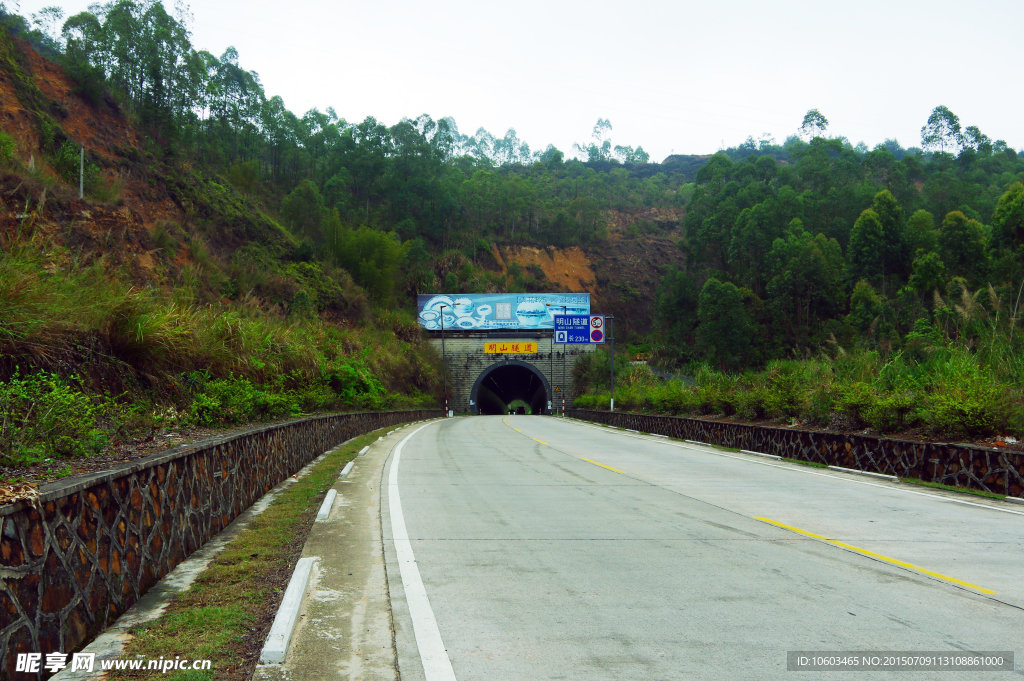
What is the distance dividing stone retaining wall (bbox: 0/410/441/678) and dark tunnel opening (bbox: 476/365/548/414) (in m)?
63.3

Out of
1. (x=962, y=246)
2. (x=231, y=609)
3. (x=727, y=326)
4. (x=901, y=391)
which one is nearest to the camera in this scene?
(x=231, y=609)

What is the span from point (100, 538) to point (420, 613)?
2.13 metres

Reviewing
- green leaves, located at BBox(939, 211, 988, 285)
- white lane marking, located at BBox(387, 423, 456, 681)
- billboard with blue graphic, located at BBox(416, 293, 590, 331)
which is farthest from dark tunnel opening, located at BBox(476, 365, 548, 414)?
white lane marking, located at BBox(387, 423, 456, 681)

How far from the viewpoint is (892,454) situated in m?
12.5

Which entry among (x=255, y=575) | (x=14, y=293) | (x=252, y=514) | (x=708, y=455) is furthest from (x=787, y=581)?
(x=708, y=455)

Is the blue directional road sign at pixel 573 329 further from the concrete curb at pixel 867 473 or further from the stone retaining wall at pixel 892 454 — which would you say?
the concrete curb at pixel 867 473

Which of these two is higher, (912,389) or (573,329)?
(573,329)

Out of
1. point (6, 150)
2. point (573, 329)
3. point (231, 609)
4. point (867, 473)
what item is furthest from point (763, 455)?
point (573, 329)

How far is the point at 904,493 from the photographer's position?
409 inches

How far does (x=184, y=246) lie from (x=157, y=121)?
767 inches

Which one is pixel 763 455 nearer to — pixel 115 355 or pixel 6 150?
pixel 115 355

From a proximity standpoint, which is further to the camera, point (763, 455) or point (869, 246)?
point (869, 246)

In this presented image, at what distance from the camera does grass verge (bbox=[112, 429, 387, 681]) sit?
3890mm

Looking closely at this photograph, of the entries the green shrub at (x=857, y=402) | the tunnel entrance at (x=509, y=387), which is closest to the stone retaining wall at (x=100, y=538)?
the green shrub at (x=857, y=402)
